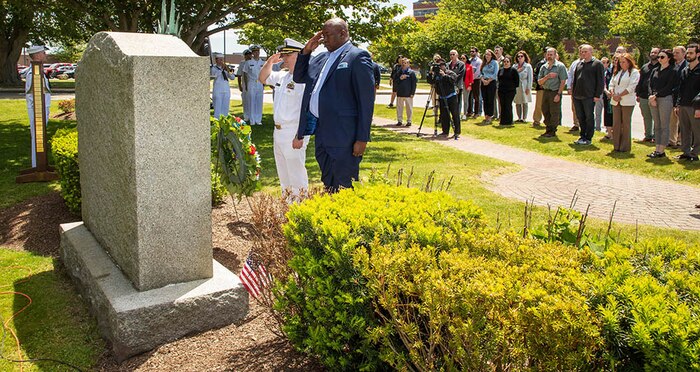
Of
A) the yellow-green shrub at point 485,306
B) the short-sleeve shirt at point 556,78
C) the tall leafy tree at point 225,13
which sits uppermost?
the tall leafy tree at point 225,13

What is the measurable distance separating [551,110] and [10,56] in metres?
35.1

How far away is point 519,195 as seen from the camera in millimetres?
9195

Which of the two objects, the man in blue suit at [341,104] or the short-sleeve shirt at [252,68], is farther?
the short-sleeve shirt at [252,68]

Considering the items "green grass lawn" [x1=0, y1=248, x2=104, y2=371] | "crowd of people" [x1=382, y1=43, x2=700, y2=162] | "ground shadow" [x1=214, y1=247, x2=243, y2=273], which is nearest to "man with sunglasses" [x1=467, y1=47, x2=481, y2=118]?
"crowd of people" [x1=382, y1=43, x2=700, y2=162]

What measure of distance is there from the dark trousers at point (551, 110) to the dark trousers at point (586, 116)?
115cm

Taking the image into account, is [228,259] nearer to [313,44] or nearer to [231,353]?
[231,353]

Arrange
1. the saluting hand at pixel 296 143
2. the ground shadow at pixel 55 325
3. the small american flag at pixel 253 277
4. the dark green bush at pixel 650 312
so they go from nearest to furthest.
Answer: the dark green bush at pixel 650 312, the ground shadow at pixel 55 325, the small american flag at pixel 253 277, the saluting hand at pixel 296 143

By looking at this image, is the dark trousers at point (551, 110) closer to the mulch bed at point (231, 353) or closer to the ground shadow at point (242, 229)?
the ground shadow at point (242, 229)

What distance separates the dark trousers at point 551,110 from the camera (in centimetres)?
1519

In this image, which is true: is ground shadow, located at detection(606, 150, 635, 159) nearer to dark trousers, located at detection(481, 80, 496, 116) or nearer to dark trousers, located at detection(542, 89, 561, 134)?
dark trousers, located at detection(542, 89, 561, 134)

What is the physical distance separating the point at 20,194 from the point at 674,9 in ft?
183

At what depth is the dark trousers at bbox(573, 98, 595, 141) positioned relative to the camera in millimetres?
13766

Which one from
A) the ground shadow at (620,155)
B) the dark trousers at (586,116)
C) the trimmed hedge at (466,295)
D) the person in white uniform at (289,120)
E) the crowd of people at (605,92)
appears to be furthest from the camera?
the dark trousers at (586,116)

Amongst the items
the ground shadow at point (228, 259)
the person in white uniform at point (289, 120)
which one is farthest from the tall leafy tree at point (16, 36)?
the ground shadow at point (228, 259)
